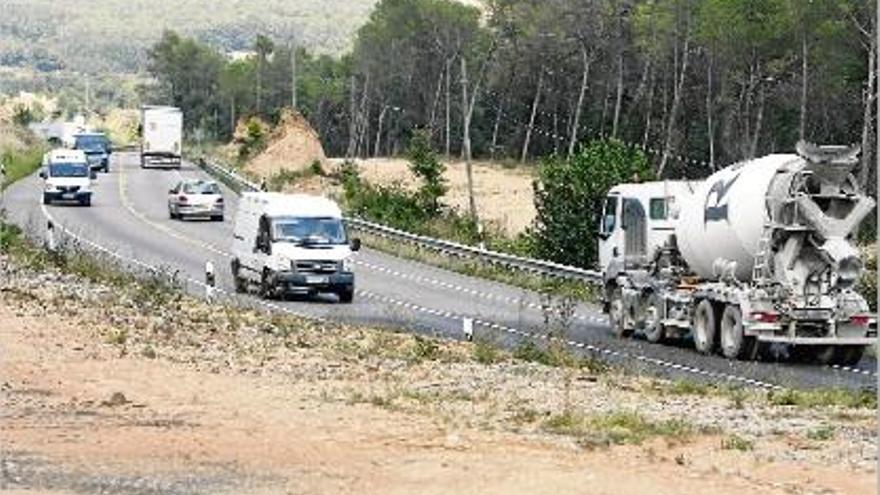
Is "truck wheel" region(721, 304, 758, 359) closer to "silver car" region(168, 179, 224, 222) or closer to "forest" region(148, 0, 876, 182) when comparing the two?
"forest" region(148, 0, 876, 182)

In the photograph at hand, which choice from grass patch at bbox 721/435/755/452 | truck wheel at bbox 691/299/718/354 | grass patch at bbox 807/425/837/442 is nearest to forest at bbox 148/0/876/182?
truck wheel at bbox 691/299/718/354

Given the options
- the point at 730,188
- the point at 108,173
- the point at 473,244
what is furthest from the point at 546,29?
the point at 730,188

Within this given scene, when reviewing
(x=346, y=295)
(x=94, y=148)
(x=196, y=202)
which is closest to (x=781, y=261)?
(x=346, y=295)

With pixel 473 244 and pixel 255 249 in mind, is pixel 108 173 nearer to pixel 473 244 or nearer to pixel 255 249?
pixel 473 244

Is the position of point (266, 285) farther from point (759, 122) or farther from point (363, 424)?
point (759, 122)

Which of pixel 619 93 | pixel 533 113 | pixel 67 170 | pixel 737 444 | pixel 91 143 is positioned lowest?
pixel 91 143

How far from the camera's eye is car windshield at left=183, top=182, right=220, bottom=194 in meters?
66.4

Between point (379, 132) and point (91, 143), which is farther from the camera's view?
point (379, 132)

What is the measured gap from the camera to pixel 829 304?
28828mm

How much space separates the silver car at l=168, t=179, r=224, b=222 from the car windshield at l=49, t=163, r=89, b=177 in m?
8.15

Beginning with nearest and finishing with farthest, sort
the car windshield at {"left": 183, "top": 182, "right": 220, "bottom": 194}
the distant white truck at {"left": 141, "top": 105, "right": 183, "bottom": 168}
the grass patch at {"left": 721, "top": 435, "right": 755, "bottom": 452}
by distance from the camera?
the grass patch at {"left": 721, "top": 435, "right": 755, "bottom": 452}
the car windshield at {"left": 183, "top": 182, "right": 220, "bottom": 194}
the distant white truck at {"left": 141, "top": 105, "right": 183, "bottom": 168}

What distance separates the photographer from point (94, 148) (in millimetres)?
103062

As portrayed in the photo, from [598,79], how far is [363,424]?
308 feet

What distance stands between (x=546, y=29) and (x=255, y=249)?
71739 millimetres
